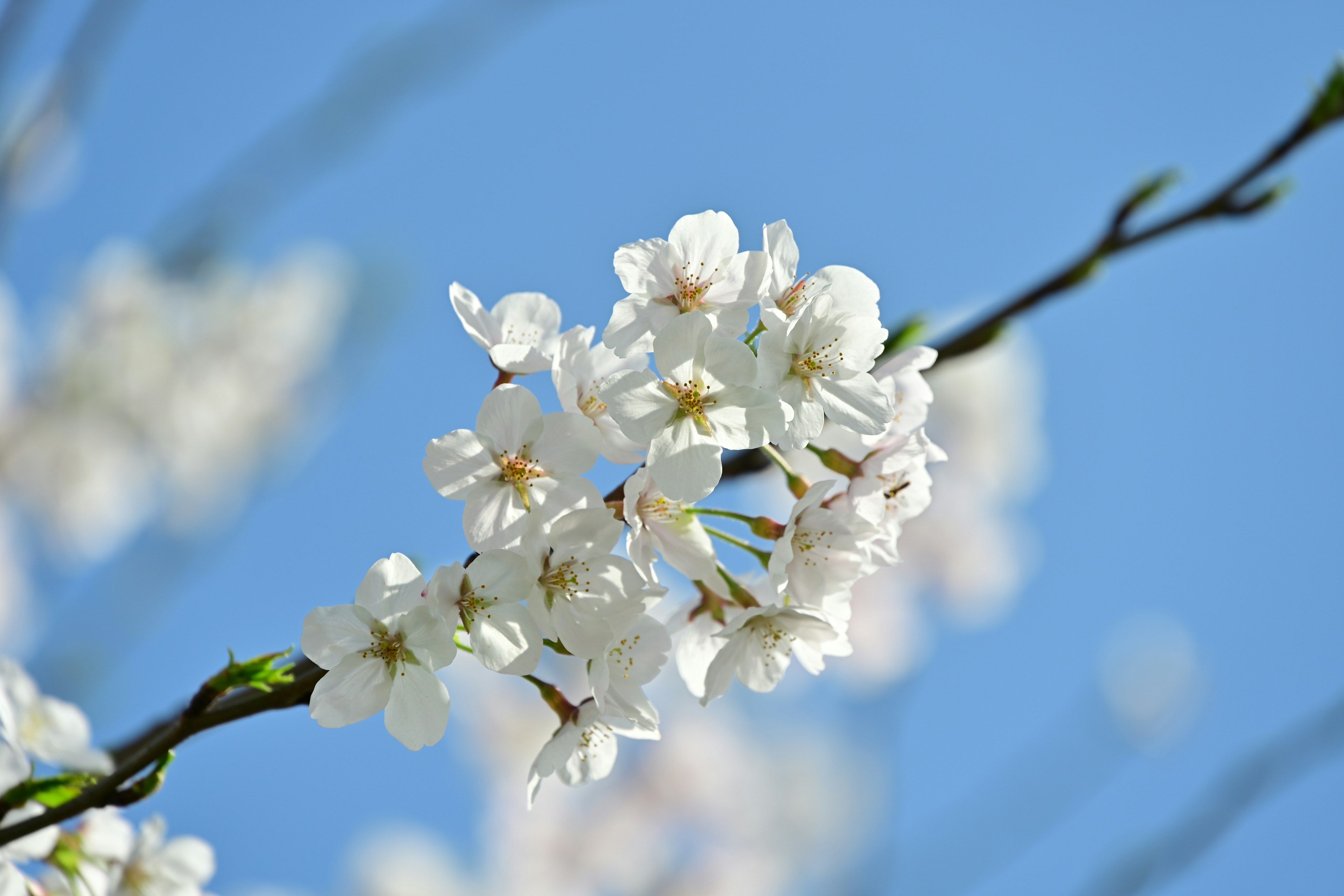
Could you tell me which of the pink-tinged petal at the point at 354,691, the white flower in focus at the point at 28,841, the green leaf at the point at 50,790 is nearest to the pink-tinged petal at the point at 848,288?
the pink-tinged petal at the point at 354,691

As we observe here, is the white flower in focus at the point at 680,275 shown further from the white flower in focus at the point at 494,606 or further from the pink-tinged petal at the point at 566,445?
the white flower in focus at the point at 494,606

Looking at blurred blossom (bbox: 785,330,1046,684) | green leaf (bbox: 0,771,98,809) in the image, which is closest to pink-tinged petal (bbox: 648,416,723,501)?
green leaf (bbox: 0,771,98,809)

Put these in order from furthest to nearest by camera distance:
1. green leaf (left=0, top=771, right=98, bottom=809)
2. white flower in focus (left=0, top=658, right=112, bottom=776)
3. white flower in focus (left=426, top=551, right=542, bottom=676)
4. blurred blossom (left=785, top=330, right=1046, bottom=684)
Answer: blurred blossom (left=785, top=330, right=1046, bottom=684)
white flower in focus (left=0, top=658, right=112, bottom=776)
green leaf (left=0, top=771, right=98, bottom=809)
white flower in focus (left=426, top=551, right=542, bottom=676)

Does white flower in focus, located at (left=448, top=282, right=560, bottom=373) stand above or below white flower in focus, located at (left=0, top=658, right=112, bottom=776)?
above

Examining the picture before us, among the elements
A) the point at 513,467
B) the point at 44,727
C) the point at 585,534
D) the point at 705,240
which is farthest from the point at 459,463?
the point at 44,727

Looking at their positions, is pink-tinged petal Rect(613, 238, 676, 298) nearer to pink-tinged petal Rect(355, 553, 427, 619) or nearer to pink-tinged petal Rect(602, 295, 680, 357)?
pink-tinged petal Rect(602, 295, 680, 357)
